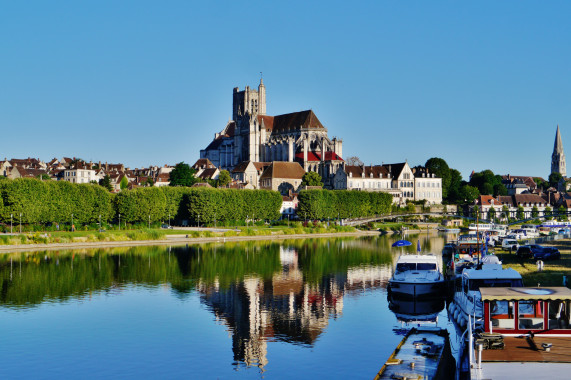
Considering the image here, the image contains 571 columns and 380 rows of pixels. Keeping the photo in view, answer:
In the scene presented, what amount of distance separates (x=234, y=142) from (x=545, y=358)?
17891 centimetres

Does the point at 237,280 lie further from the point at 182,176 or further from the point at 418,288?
the point at 182,176

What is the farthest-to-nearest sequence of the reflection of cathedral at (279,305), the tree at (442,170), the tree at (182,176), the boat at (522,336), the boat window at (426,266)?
the tree at (442,170)
the tree at (182,176)
the boat window at (426,266)
the reflection of cathedral at (279,305)
the boat at (522,336)

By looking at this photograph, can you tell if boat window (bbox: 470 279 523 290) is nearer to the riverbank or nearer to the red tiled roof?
the riverbank

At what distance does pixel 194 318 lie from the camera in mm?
35625

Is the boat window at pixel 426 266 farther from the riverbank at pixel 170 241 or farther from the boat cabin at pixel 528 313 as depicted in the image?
the riverbank at pixel 170 241

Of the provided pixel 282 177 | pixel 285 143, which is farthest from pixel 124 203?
pixel 285 143

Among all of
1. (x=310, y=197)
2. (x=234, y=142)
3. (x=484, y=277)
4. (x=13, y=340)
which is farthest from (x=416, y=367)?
(x=234, y=142)

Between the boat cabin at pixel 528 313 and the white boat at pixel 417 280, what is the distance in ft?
59.3

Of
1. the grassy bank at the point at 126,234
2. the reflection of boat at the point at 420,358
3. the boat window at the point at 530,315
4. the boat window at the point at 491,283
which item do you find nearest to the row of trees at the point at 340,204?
the grassy bank at the point at 126,234

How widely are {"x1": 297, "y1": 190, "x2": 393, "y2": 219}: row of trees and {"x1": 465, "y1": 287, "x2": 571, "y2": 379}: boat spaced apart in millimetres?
A: 102355

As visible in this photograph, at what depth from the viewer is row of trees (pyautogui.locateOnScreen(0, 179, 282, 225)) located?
268 feet

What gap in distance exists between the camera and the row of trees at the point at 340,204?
408 feet

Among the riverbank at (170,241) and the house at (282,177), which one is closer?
the riverbank at (170,241)

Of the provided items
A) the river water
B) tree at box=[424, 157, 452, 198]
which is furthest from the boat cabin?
tree at box=[424, 157, 452, 198]
